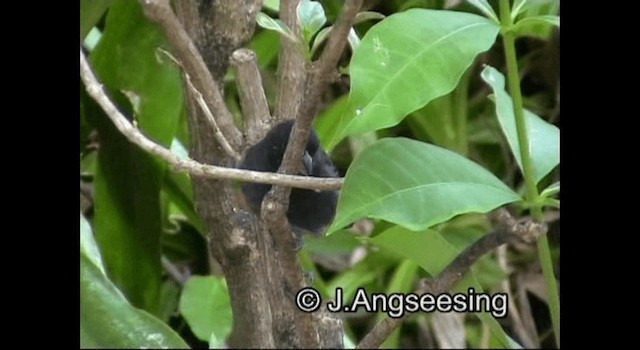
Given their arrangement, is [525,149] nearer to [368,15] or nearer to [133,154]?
[368,15]

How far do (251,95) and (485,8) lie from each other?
0.35 ft

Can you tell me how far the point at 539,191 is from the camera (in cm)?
42

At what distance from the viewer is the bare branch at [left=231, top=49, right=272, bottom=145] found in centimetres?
42

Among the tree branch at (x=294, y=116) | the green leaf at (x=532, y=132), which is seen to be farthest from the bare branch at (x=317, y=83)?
the green leaf at (x=532, y=132)

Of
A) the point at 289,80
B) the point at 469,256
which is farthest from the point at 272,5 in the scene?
the point at 469,256

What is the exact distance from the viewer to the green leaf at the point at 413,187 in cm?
37

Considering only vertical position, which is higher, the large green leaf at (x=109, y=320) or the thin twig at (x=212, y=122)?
the thin twig at (x=212, y=122)

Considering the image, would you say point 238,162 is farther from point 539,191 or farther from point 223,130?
point 539,191

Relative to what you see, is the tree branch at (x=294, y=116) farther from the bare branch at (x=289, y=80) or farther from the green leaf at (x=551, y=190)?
the green leaf at (x=551, y=190)

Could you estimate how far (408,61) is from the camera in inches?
14.2

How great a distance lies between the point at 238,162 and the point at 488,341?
0.17 meters

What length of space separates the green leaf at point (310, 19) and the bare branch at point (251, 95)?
2.2 inches

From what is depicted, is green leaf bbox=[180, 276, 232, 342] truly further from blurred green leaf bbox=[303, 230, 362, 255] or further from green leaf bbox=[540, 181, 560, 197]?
green leaf bbox=[540, 181, 560, 197]

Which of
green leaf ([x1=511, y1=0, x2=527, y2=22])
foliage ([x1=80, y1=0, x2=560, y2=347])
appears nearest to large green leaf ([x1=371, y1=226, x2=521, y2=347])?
foliage ([x1=80, y1=0, x2=560, y2=347])
